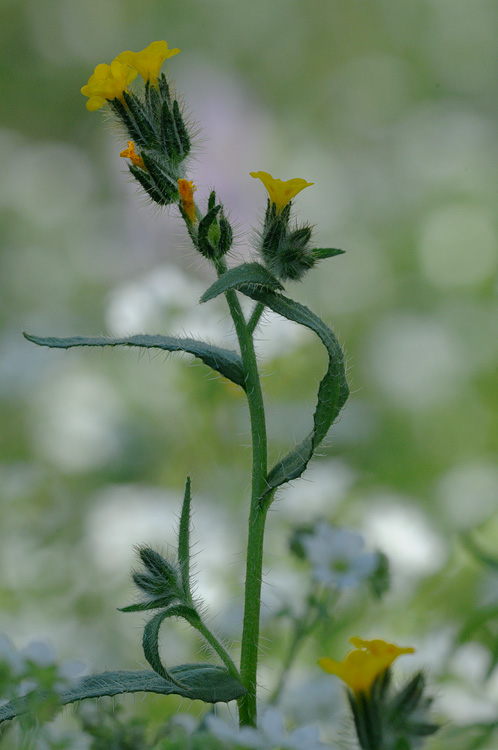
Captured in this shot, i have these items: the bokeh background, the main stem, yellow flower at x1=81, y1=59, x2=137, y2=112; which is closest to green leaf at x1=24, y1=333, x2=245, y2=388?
the main stem

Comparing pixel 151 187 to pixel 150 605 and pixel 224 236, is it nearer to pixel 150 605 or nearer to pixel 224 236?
pixel 224 236

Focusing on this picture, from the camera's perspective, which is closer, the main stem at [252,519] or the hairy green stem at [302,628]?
the main stem at [252,519]

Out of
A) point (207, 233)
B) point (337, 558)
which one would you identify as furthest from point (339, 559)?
point (207, 233)

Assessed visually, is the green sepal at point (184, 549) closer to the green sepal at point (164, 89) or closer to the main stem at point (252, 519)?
the main stem at point (252, 519)

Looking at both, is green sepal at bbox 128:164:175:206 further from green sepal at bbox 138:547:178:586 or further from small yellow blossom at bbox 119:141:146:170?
green sepal at bbox 138:547:178:586

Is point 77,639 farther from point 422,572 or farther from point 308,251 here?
point 308,251

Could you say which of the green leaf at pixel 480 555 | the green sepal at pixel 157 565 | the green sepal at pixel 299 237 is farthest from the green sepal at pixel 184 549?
the green leaf at pixel 480 555

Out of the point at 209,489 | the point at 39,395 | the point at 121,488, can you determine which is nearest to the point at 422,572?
the point at 209,489
